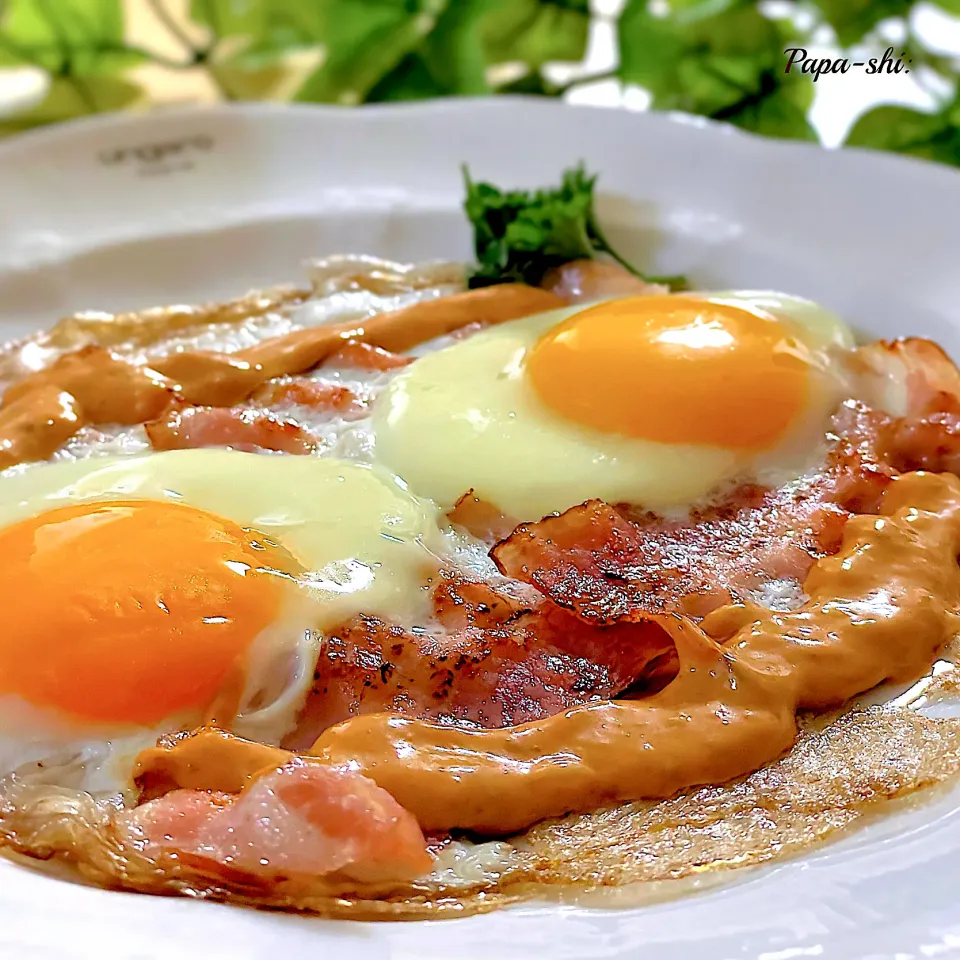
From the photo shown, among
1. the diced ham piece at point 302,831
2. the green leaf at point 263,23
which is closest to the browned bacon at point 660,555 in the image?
the diced ham piece at point 302,831

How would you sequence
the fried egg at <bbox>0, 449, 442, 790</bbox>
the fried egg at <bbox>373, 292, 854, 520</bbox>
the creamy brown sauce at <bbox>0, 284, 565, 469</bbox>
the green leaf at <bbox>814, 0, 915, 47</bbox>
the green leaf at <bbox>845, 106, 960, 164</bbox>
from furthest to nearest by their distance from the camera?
the green leaf at <bbox>814, 0, 915, 47</bbox>
the green leaf at <bbox>845, 106, 960, 164</bbox>
the creamy brown sauce at <bbox>0, 284, 565, 469</bbox>
the fried egg at <bbox>373, 292, 854, 520</bbox>
the fried egg at <bbox>0, 449, 442, 790</bbox>

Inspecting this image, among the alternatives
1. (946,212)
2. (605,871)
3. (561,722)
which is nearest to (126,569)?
(561,722)

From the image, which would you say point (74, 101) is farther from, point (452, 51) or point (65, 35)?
point (452, 51)

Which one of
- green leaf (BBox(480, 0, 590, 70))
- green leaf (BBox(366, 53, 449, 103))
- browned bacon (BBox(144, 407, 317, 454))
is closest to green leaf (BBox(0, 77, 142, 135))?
green leaf (BBox(366, 53, 449, 103))

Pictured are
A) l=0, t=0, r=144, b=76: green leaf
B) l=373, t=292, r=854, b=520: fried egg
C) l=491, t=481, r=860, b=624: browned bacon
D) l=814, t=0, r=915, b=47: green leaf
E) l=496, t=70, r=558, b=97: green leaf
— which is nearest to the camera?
l=491, t=481, r=860, b=624: browned bacon

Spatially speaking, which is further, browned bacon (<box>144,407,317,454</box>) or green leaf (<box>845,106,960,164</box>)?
Answer: green leaf (<box>845,106,960,164</box>)

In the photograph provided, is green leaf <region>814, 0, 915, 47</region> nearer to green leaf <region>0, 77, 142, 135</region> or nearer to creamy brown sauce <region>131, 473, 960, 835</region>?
creamy brown sauce <region>131, 473, 960, 835</region>
